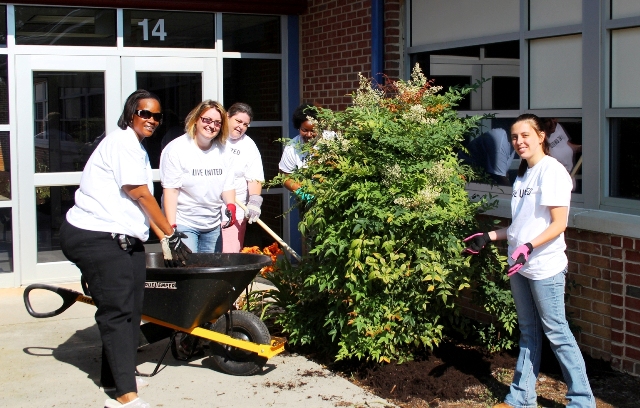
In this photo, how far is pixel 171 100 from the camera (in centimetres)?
870

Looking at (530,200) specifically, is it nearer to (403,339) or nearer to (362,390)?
(403,339)

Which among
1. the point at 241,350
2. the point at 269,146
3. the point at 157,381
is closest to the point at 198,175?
the point at 241,350

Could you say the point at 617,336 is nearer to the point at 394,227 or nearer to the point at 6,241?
the point at 394,227

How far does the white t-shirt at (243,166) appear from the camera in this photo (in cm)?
660

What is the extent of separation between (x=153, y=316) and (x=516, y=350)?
2528mm

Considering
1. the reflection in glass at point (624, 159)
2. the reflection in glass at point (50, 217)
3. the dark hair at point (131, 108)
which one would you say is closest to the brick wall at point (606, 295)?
the reflection in glass at point (624, 159)

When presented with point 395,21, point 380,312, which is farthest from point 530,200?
point 395,21

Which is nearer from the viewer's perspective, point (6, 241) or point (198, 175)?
point (198, 175)

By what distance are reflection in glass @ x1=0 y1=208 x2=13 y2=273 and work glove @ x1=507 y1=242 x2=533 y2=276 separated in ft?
18.0

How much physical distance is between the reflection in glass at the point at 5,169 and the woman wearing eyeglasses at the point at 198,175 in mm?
2758

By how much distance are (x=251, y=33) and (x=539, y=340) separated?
548 centimetres

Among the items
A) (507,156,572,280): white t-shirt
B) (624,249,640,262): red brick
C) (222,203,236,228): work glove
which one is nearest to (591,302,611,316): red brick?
(624,249,640,262): red brick

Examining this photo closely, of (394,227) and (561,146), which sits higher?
(561,146)

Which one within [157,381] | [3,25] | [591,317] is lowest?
[157,381]
